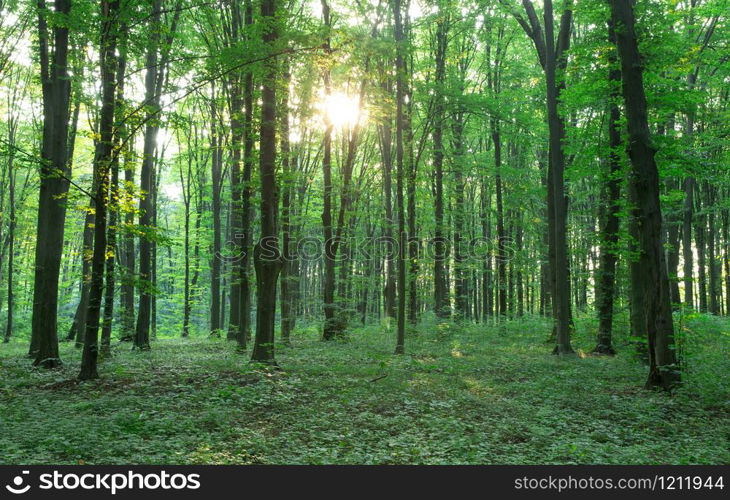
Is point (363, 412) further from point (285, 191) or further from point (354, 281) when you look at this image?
point (354, 281)

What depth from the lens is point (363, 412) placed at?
7.80 metres

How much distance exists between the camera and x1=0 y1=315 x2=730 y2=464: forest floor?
218 inches

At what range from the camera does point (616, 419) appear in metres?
7.42

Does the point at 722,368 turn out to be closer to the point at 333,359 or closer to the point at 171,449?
the point at 333,359

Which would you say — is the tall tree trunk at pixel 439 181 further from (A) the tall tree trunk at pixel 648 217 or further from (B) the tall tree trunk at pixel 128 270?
(B) the tall tree trunk at pixel 128 270

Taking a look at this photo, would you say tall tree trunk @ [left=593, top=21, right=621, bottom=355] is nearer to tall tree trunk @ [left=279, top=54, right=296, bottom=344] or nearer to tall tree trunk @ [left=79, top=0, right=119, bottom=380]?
tall tree trunk @ [left=279, top=54, right=296, bottom=344]

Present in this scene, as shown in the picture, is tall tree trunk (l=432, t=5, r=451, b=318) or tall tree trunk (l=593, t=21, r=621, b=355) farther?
tall tree trunk (l=432, t=5, r=451, b=318)

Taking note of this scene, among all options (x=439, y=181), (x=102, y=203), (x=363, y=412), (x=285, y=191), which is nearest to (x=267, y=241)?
(x=102, y=203)

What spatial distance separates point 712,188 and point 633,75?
25.2 metres
